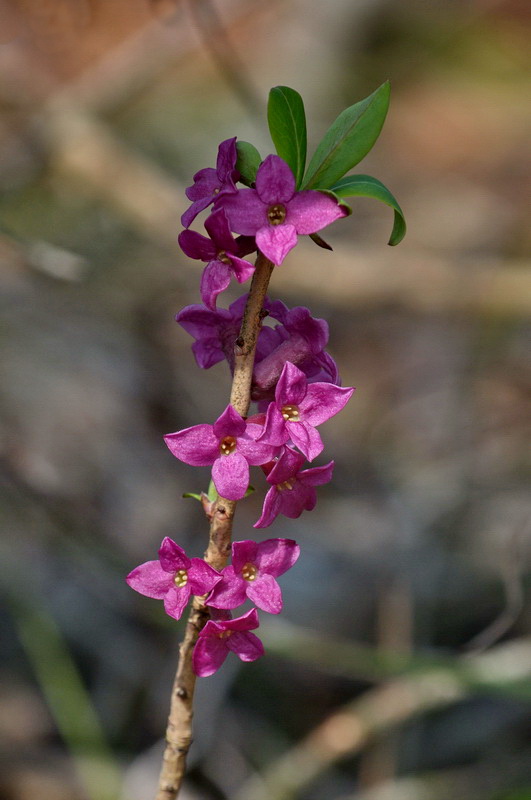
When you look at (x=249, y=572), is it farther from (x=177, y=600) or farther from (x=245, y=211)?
(x=245, y=211)

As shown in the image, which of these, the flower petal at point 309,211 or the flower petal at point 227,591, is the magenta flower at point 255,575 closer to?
the flower petal at point 227,591

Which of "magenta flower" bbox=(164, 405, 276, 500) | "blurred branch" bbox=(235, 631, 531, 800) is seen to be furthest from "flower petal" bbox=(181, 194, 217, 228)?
"blurred branch" bbox=(235, 631, 531, 800)

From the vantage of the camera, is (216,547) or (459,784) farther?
(459,784)

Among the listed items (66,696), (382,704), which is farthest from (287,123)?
(66,696)

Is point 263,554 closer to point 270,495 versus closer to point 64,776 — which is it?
point 270,495

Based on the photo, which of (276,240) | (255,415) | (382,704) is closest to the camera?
(276,240)

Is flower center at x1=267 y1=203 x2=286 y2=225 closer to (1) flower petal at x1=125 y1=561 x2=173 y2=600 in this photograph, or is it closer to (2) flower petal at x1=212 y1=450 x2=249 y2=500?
(2) flower petal at x1=212 y1=450 x2=249 y2=500

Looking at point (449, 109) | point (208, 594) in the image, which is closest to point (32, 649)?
point (208, 594)

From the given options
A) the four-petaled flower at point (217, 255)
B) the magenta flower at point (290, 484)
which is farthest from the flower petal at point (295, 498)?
the four-petaled flower at point (217, 255)
